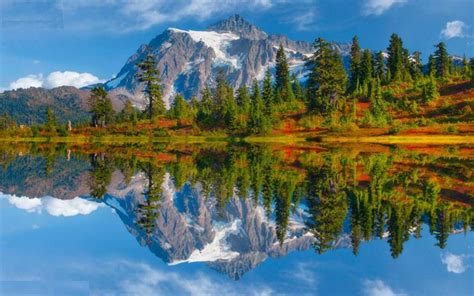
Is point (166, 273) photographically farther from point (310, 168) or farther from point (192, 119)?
point (192, 119)

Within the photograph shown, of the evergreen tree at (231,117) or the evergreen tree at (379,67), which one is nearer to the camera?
the evergreen tree at (231,117)

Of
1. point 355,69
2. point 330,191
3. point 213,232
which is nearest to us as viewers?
point 213,232

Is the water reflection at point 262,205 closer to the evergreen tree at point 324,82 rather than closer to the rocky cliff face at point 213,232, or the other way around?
the rocky cliff face at point 213,232

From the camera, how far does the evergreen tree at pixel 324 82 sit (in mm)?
83062

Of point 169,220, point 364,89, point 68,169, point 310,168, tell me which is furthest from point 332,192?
point 364,89

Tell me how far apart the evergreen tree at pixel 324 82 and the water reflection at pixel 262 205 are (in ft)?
165

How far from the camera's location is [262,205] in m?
20.5

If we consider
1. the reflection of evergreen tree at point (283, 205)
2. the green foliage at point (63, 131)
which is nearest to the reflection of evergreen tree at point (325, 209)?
the reflection of evergreen tree at point (283, 205)

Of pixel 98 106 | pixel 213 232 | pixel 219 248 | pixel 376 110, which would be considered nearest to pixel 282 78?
pixel 376 110

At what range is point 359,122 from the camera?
259ft

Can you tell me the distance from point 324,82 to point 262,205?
6718 centimetres

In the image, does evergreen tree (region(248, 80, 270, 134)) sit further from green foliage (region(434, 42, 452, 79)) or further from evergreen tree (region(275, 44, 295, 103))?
green foliage (region(434, 42, 452, 79))

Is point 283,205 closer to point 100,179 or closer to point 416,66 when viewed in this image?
point 100,179

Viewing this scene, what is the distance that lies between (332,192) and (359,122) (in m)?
59.4
